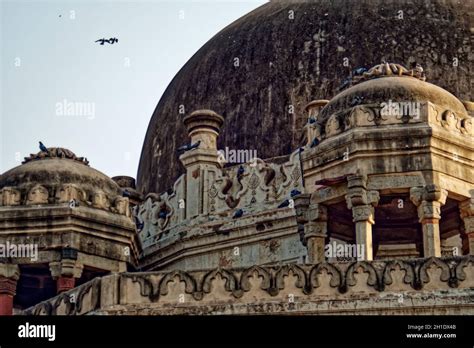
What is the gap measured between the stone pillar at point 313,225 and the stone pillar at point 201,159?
4266mm

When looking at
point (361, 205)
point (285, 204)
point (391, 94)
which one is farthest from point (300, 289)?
point (285, 204)

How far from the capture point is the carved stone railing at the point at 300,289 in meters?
19.4

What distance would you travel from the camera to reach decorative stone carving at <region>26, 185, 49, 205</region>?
79.0ft

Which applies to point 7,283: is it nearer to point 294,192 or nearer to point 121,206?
point 121,206

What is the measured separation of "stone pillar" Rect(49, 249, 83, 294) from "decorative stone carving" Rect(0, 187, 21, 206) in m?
1.16

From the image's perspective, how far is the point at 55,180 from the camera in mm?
24531

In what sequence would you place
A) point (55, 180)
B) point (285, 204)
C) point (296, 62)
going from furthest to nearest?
point (296, 62), point (285, 204), point (55, 180)

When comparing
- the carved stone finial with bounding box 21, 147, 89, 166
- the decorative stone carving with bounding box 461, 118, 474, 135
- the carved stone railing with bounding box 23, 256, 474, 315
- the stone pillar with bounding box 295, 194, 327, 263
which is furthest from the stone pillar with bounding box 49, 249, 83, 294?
the decorative stone carving with bounding box 461, 118, 474, 135

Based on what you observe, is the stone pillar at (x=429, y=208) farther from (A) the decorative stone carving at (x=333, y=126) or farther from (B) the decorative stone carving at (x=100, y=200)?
(B) the decorative stone carving at (x=100, y=200)

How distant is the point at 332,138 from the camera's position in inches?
926

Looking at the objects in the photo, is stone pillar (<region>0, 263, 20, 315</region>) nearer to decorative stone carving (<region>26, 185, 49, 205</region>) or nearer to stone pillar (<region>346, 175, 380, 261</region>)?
decorative stone carving (<region>26, 185, 49, 205</region>)

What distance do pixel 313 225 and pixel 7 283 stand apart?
15.2ft

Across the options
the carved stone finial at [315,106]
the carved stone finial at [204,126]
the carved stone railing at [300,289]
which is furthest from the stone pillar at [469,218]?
the carved stone finial at [204,126]

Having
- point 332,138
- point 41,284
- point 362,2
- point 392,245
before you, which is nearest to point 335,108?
point 332,138
